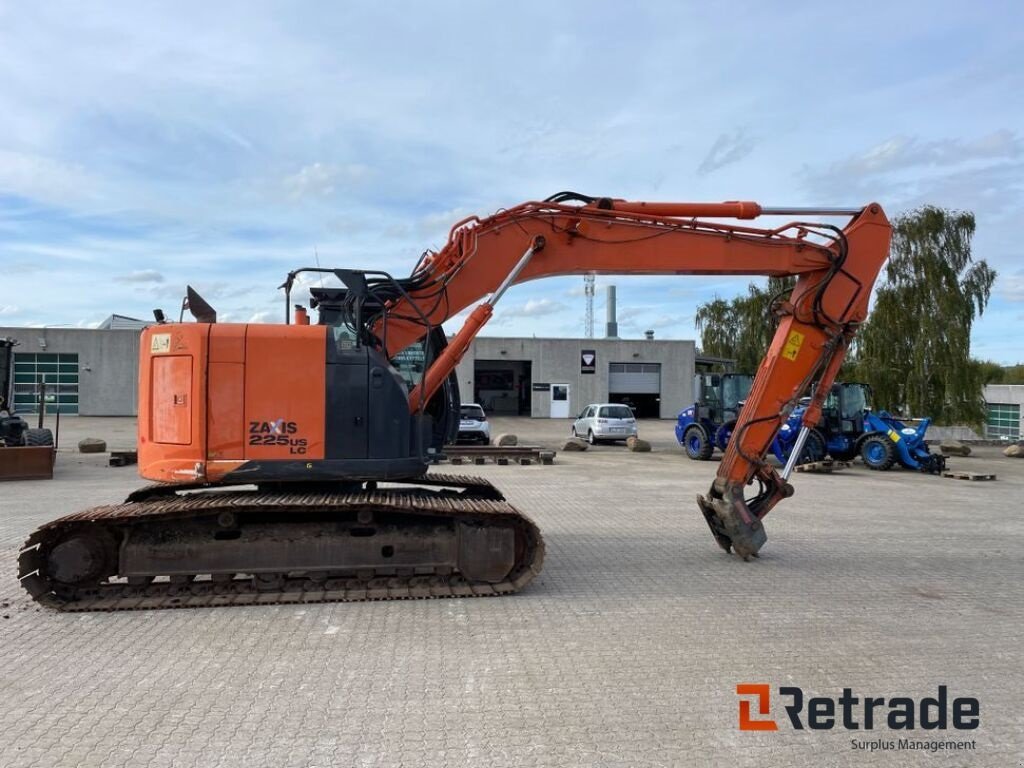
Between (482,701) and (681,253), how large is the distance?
5.12 metres

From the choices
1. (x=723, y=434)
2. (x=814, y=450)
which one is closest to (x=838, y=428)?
(x=814, y=450)

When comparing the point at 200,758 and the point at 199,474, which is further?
the point at 199,474

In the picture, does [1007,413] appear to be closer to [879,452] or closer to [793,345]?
[879,452]

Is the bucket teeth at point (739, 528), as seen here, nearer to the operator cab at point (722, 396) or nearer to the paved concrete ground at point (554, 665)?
the paved concrete ground at point (554, 665)

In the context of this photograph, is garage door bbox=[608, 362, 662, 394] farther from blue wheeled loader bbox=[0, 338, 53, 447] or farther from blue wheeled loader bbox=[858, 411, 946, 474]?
blue wheeled loader bbox=[0, 338, 53, 447]

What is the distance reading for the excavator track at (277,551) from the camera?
6262mm

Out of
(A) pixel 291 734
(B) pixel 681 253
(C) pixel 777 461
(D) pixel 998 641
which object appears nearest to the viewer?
(A) pixel 291 734

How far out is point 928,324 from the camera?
92.0 ft

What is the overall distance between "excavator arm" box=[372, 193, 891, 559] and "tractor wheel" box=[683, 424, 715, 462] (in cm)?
1345

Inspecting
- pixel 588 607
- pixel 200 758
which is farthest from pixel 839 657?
pixel 200 758

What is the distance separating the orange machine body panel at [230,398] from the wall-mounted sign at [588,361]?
130 ft

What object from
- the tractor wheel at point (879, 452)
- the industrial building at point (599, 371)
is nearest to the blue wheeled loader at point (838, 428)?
the tractor wheel at point (879, 452)

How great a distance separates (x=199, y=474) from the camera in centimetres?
642

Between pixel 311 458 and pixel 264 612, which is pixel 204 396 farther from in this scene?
pixel 264 612
